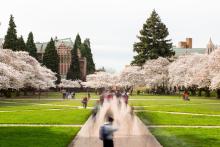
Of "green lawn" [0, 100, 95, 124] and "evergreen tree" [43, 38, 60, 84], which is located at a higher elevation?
"evergreen tree" [43, 38, 60, 84]

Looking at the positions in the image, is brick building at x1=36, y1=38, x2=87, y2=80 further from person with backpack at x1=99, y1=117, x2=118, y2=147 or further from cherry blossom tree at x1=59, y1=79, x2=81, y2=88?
person with backpack at x1=99, y1=117, x2=118, y2=147

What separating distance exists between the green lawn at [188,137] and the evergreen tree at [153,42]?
72412mm

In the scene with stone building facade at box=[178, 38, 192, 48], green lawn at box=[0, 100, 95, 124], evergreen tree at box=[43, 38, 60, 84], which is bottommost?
green lawn at box=[0, 100, 95, 124]

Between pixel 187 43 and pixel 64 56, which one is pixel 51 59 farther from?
pixel 187 43

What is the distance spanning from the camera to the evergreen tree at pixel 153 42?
314 feet

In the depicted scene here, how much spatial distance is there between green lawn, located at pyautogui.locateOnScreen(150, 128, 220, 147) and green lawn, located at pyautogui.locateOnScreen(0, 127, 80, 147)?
3803 mm

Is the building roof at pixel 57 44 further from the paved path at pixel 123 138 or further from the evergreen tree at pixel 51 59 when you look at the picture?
the paved path at pixel 123 138

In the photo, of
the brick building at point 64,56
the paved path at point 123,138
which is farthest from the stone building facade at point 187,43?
the paved path at point 123,138

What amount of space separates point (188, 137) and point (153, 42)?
77261 mm

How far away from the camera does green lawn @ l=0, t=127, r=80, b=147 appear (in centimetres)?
1748

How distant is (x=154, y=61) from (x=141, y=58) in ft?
17.3

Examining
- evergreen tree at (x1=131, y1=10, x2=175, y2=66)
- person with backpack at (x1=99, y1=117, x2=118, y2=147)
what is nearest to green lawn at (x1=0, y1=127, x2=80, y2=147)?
person with backpack at (x1=99, y1=117, x2=118, y2=147)

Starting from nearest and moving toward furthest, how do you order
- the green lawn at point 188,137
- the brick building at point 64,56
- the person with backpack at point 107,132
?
the person with backpack at point 107,132 → the green lawn at point 188,137 → the brick building at point 64,56

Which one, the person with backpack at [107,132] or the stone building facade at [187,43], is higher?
the stone building facade at [187,43]
